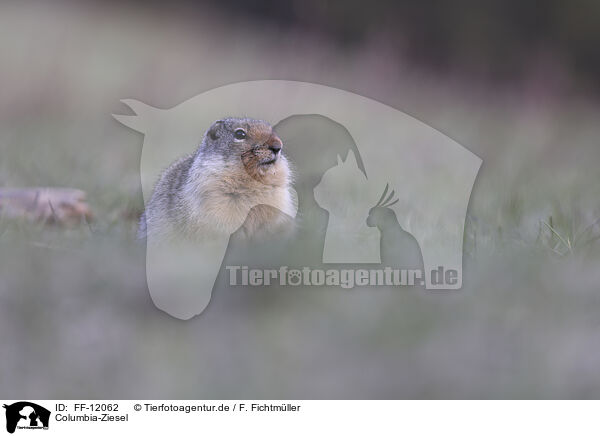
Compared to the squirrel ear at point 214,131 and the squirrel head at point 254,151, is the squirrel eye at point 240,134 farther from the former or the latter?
the squirrel ear at point 214,131

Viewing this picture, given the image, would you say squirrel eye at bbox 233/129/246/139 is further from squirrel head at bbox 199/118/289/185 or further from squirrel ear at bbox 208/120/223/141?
squirrel ear at bbox 208/120/223/141

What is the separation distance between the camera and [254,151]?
9.45 ft

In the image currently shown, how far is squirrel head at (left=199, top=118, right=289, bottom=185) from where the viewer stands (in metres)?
2.86

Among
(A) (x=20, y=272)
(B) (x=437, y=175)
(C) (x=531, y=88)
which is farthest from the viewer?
(C) (x=531, y=88)

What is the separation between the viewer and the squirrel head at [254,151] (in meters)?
2.86

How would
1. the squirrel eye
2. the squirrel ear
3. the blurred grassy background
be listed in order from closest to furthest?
1. the blurred grassy background
2. the squirrel eye
3. the squirrel ear

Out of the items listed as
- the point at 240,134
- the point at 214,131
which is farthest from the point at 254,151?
the point at 214,131

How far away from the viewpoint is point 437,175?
Answer: 409cm

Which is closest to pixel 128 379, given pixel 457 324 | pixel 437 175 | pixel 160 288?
pixel 160 288

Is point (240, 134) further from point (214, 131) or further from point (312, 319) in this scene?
point (312, 319)

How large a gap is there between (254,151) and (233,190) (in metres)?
0.17

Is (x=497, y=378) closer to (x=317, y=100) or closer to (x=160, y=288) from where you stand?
(x=160, y=288)

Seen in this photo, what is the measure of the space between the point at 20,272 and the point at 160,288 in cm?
44

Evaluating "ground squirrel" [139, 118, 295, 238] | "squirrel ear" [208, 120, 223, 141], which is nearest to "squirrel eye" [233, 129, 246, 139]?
"ground squirrel" [139, 118, 295, 238]
